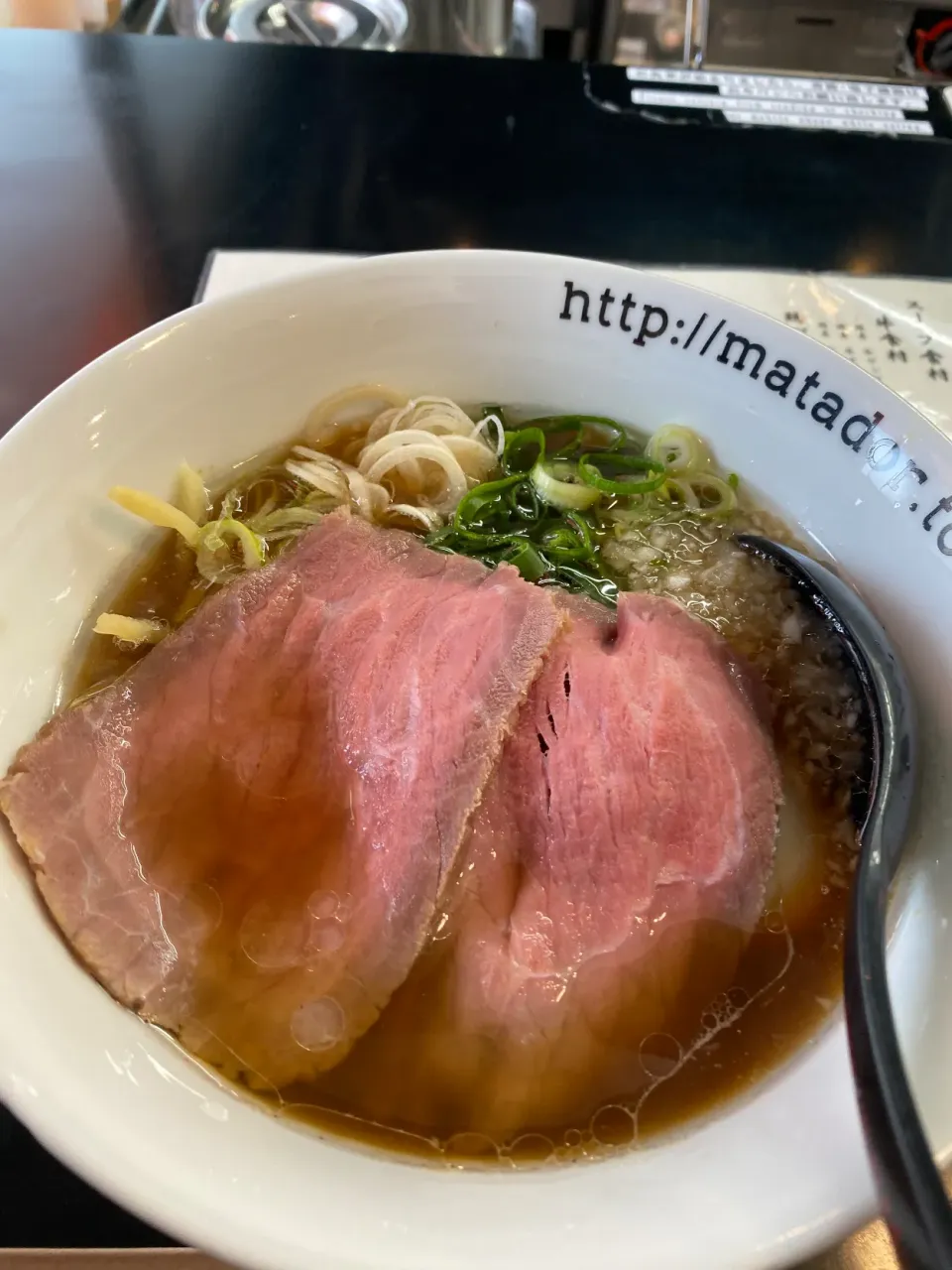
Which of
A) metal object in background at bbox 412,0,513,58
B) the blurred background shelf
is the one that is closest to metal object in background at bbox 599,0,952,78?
the blurred background shelf

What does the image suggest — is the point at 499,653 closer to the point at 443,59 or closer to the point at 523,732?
the point at 523,732

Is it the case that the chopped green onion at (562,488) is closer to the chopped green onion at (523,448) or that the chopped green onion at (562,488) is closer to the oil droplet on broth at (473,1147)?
the chopped green onion at (523,448)

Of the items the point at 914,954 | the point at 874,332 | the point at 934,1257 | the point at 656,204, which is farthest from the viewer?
the point at 656,204

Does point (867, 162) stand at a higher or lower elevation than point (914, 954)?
higher

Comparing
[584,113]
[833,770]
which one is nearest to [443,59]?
[584,113]

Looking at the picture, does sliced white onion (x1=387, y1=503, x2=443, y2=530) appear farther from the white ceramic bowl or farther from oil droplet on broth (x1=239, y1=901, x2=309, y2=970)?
oil droplet on broth (x1=239, y1=901, x2=309, y2=970)

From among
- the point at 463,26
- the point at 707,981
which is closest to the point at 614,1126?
the point at 707,981
